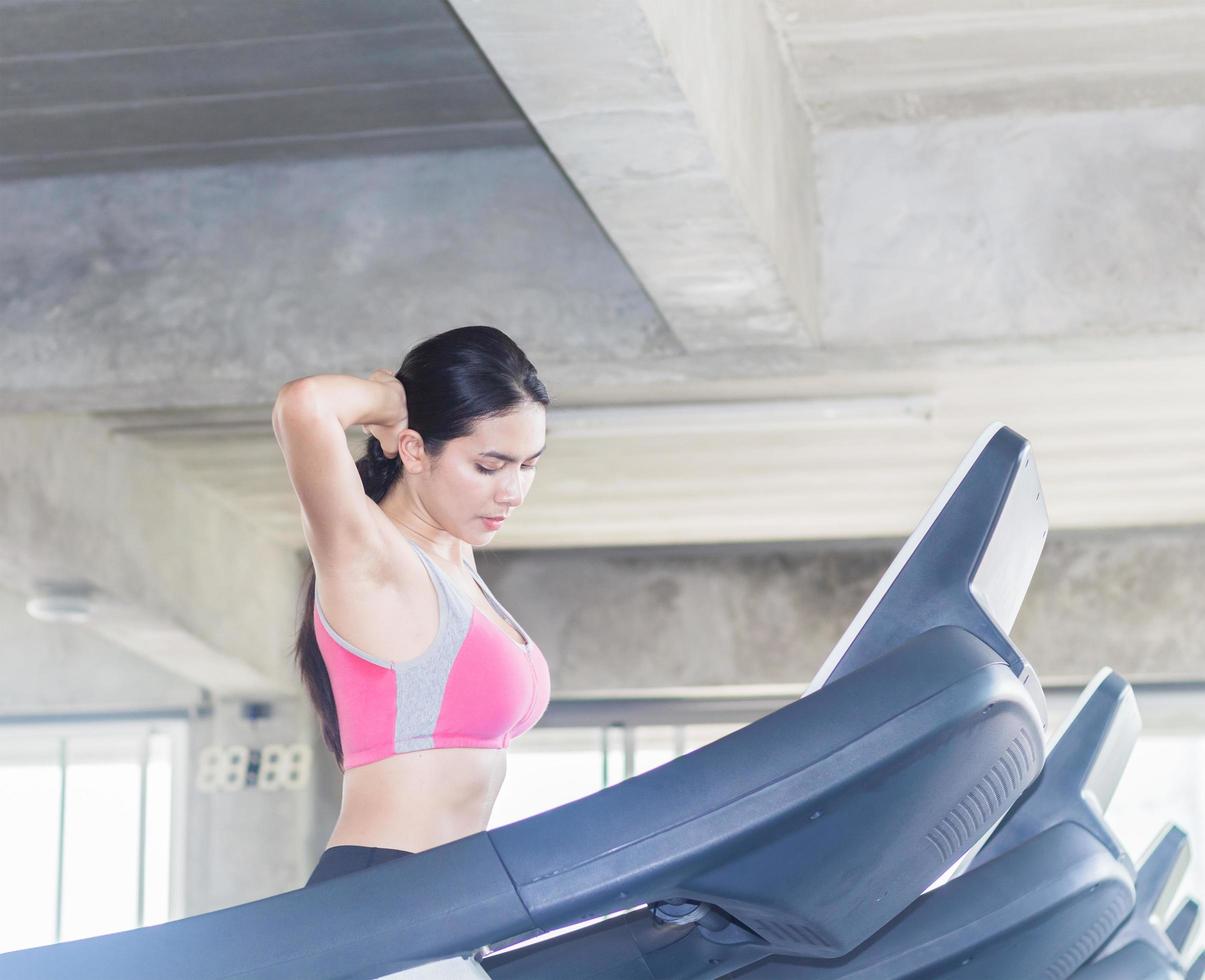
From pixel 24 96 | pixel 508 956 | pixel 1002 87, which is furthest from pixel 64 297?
pixel 508 956

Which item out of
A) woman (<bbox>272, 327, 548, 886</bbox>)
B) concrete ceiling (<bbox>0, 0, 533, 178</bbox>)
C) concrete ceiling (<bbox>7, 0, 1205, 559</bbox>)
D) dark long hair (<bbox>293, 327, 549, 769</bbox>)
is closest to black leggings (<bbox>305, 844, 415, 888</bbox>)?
woman (<bbox>272, 327, 548, 886</bbox>)

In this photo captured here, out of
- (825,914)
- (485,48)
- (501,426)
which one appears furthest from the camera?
(485,48)

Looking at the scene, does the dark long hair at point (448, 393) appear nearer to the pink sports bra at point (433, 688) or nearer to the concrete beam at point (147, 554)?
the pink sports bra at point (433, 688)

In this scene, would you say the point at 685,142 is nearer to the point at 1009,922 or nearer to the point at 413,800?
the point at 413,800

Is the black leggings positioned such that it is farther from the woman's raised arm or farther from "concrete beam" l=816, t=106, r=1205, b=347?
"concrete beam" l=816, t=106, r=1205, b=347

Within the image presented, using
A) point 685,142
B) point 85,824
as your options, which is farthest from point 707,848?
point 85,824

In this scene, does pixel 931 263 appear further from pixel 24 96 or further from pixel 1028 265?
pixel 24 96

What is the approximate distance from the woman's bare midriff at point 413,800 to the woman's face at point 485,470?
8.1 inches

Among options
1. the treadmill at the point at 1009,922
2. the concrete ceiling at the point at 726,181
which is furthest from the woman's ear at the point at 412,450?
the concrete ceiling at the point at 726,181

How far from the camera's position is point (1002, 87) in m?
3.25

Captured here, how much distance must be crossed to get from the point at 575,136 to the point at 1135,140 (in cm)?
146

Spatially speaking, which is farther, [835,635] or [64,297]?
[835,635]

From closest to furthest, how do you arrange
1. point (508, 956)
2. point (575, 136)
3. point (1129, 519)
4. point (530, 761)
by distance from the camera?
point (508, 956), point (575, 136), point (1129, 519), point (530, 761)

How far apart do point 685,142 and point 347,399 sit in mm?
1205
